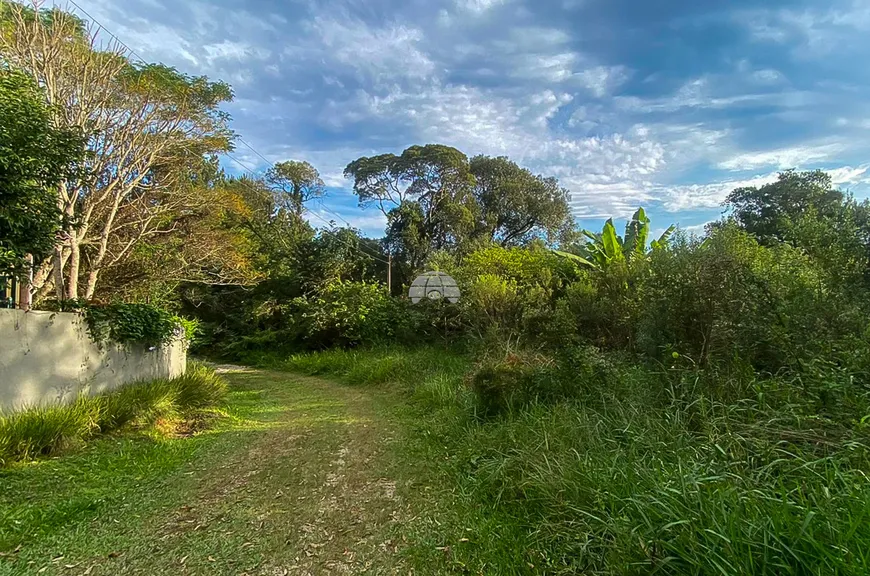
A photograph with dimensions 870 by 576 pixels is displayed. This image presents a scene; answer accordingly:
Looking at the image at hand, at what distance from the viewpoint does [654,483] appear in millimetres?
2213

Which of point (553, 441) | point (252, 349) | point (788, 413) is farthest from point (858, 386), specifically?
point (252, 349)

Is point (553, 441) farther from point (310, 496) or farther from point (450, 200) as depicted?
point (450, 200)

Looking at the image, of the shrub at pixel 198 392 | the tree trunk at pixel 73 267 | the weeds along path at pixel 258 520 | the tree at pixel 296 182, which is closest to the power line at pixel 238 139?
the tree at pixel 296 182

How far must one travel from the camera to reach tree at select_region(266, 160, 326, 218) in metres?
18.9

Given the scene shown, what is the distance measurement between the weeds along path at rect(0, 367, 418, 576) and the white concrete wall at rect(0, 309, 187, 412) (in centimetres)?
148

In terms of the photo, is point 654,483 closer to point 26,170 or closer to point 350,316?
point 26,170

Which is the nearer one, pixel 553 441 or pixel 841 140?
pixel 553 441

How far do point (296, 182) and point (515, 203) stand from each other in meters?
10.6

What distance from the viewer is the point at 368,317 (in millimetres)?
12383

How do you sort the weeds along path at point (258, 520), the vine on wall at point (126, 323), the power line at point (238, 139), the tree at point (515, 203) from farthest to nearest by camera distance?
the tree at point (515, 203) → the power line at point (238, 139) → the vine on wall at point (126, 323) → the weeds along path at point (258, 520)

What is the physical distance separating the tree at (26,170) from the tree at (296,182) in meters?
14.2

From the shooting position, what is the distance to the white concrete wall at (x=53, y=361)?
407 centimetres

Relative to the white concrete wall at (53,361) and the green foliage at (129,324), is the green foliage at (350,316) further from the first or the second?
the white concrete wall at (53,361)

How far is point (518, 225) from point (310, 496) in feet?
64.2
